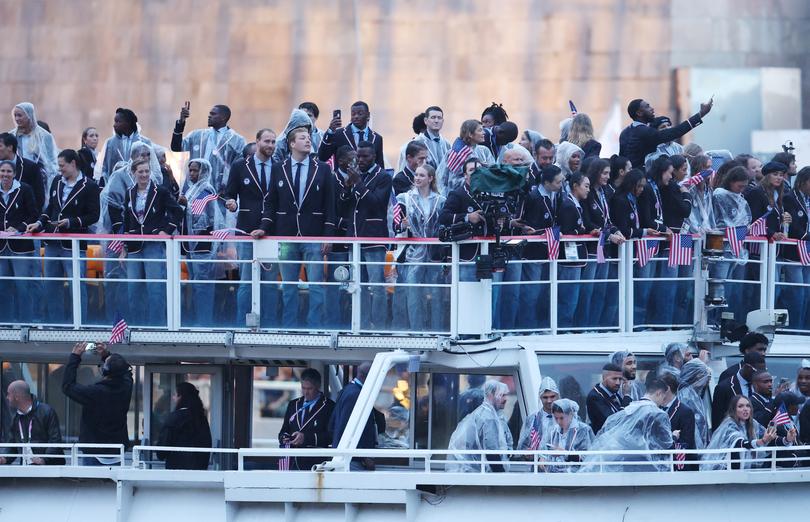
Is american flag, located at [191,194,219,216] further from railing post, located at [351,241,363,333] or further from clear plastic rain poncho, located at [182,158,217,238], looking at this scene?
railing post, located at [351,241,363,333]

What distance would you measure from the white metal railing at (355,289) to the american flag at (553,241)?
87mm

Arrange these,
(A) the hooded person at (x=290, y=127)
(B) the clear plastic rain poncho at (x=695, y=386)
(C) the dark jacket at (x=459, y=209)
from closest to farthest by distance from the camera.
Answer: (B) the clear plastic rain poncho at (x=695, y=386), (C) the dark jacket at (x=459, y=209), (A) the hooded person at (x=290, y=127)

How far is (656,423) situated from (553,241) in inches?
104

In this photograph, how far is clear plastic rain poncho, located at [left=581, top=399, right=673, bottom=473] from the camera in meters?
16.6

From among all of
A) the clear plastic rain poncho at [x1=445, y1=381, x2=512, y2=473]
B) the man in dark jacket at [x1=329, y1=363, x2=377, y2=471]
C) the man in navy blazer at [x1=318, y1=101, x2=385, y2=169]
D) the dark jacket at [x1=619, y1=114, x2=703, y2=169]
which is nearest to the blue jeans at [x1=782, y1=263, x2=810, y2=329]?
the dark jacket at [x1=619, y1=114, x2=703, y2=169]

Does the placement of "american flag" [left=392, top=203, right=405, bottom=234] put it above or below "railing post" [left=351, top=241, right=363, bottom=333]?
above

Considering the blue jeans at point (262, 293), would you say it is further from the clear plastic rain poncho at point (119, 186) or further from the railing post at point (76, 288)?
the railing post at point (76, 288)

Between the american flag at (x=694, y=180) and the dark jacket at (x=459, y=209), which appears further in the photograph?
the american flag at (x=694, y=180)

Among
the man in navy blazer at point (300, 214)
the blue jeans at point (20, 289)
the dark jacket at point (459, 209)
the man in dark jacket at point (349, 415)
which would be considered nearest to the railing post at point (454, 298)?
the dark jacket at point (459, 209)

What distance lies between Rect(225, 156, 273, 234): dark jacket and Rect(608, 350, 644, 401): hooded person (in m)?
4.16

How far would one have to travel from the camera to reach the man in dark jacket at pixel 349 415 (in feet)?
58.9

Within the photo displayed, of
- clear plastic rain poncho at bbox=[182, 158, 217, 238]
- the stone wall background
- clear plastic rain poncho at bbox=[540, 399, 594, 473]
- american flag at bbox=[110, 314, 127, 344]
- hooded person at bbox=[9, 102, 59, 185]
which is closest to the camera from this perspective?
clear plastic rain poncho at bbox=[540, 399, 594, 473]

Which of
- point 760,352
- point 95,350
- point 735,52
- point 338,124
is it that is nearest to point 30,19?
point 735,52

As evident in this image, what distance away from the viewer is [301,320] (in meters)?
18.9
